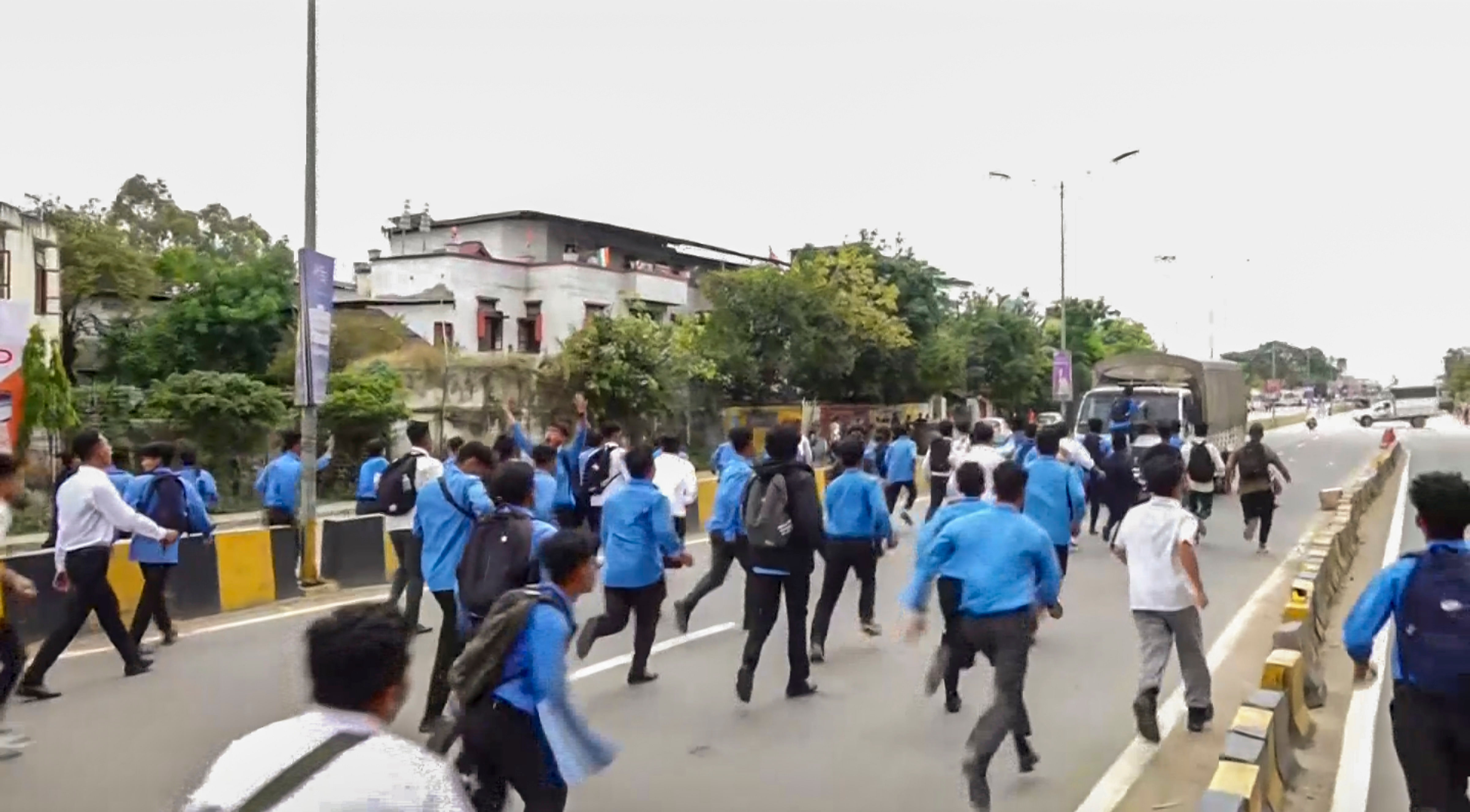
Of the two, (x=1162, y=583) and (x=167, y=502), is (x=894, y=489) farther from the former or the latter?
(x=1162, y=583)

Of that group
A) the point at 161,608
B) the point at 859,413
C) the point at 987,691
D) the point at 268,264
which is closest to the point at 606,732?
the point at 987,691

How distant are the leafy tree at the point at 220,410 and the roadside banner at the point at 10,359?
58.5 ft

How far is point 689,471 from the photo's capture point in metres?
12.2

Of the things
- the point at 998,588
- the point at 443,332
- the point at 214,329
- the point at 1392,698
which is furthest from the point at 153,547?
the point at 443,332

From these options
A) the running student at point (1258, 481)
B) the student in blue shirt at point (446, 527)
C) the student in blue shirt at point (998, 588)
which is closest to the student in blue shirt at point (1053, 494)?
the student in blue shirt at point (998, 588)

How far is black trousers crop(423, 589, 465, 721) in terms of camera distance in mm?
Answer: 6953

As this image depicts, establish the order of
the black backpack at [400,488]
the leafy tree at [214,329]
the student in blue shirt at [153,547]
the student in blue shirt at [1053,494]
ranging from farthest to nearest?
the leafy tree at [214,329], the black backpack at [400,488], the student in blue shirt at [1053,494], the student in blue shirt at [153,547]

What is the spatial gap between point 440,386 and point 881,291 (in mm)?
16217

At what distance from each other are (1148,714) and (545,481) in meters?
5.32

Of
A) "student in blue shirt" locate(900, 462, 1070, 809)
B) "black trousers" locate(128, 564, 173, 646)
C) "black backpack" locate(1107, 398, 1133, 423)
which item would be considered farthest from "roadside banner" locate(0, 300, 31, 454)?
"black backpack" locate(1107, 398, 1133, 423)

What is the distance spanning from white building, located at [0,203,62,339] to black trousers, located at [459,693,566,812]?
82.4 feet

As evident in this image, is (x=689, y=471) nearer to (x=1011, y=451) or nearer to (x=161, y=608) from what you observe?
(x=1011, y=451)

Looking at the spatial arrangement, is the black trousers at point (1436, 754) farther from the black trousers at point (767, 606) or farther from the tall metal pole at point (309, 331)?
the tall metal pole at point (309, 331)

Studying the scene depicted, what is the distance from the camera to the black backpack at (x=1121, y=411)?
21125mm
